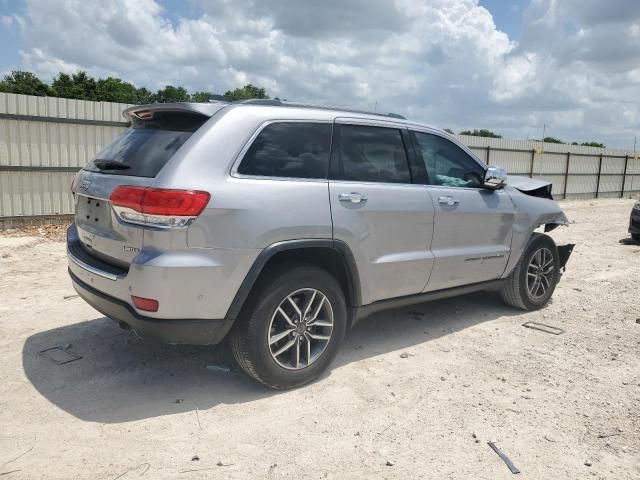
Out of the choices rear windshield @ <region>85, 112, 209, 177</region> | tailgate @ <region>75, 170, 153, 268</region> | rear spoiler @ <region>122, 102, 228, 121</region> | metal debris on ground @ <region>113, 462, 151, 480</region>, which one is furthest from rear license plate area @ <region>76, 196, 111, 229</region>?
metal debris on ground @ <region>113, 462, 151, 480</region>

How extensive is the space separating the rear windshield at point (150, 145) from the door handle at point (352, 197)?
3.44 feet

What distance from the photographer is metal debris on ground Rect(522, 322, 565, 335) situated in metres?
5.02

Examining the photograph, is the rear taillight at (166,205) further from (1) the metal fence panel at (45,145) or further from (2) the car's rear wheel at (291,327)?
(1) the metal fence panel at (45,145)

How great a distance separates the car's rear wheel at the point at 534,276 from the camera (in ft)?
17.7

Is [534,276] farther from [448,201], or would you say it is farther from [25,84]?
[25,84]

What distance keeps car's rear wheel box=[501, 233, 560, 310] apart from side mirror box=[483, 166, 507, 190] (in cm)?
96

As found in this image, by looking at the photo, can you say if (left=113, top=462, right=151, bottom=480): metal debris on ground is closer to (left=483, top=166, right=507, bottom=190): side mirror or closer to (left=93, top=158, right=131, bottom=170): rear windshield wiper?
(left=93, top=158, right=131, bottom=170): rear windshield wiper

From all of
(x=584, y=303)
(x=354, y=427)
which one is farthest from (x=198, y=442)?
(x=584, y=303)

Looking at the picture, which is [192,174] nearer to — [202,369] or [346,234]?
[346,234]

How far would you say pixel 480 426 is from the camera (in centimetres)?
324

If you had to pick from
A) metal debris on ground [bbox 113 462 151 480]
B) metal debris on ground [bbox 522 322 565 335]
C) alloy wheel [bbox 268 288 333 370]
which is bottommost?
metal debris on ground [bbox 113 462 151 480]

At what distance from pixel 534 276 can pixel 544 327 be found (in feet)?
2.03

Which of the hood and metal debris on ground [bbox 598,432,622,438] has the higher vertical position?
the hood

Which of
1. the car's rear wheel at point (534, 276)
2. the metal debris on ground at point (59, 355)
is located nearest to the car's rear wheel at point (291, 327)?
the metal debris on ground at point (59, 355)
